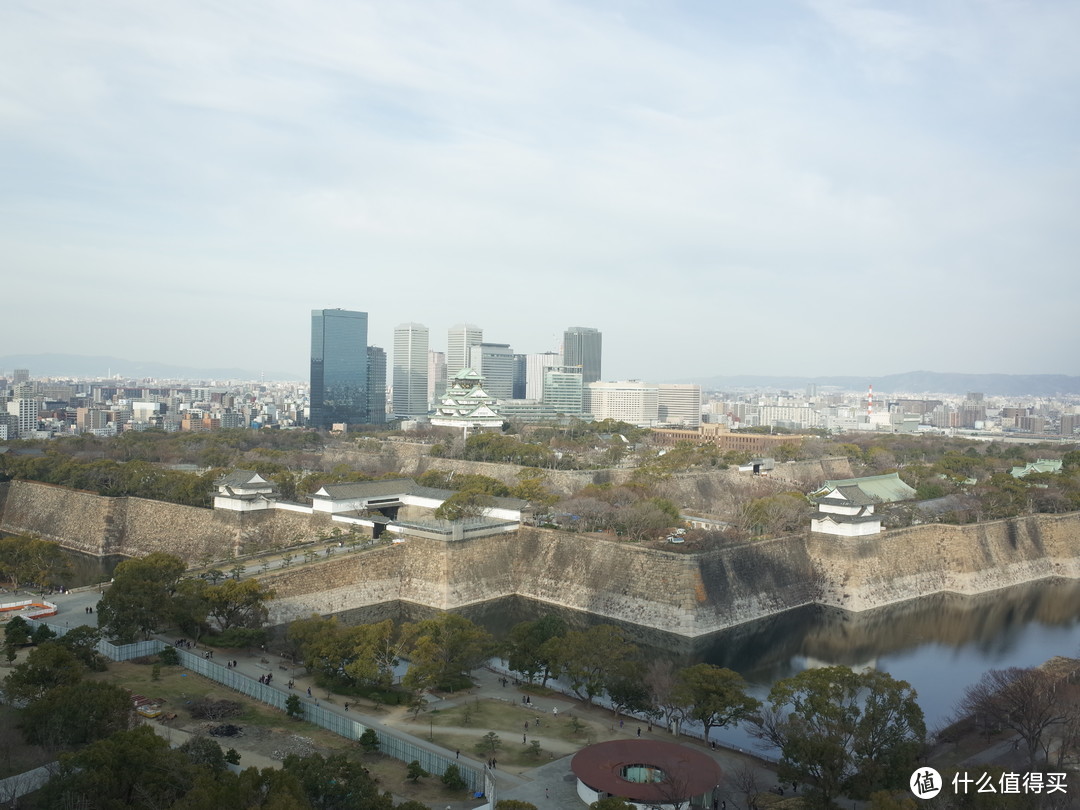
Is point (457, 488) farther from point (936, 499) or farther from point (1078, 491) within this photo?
point (1078, 491)

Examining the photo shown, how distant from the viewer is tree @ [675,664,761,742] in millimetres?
17328

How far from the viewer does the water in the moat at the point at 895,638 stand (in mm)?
24578

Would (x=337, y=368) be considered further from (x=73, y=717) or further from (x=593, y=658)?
(x=73, y=717)

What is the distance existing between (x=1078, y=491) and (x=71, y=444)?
57293mm

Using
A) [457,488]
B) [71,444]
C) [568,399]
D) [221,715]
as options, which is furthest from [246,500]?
[568,399]

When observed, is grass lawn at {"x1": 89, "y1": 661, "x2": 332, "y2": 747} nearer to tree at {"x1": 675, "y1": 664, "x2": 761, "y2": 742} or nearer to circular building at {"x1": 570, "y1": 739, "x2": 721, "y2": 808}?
circular building at {"x1": 570, "y1": 739, "x2": 721, "y2": 808}

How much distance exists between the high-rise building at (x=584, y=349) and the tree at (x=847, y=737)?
135 m

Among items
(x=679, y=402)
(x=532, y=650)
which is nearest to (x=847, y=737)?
(x=532, y=650)

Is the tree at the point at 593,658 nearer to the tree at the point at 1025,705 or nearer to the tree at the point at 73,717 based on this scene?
the tree at the point at 1025,705

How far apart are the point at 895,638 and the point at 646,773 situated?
1625 cm

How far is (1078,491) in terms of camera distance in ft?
140

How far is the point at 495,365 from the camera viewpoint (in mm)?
125375

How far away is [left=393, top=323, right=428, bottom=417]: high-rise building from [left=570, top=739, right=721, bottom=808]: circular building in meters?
119

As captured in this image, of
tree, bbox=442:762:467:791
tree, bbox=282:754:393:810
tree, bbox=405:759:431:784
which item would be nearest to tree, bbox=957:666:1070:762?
tree, bbox=442:762:467:791
